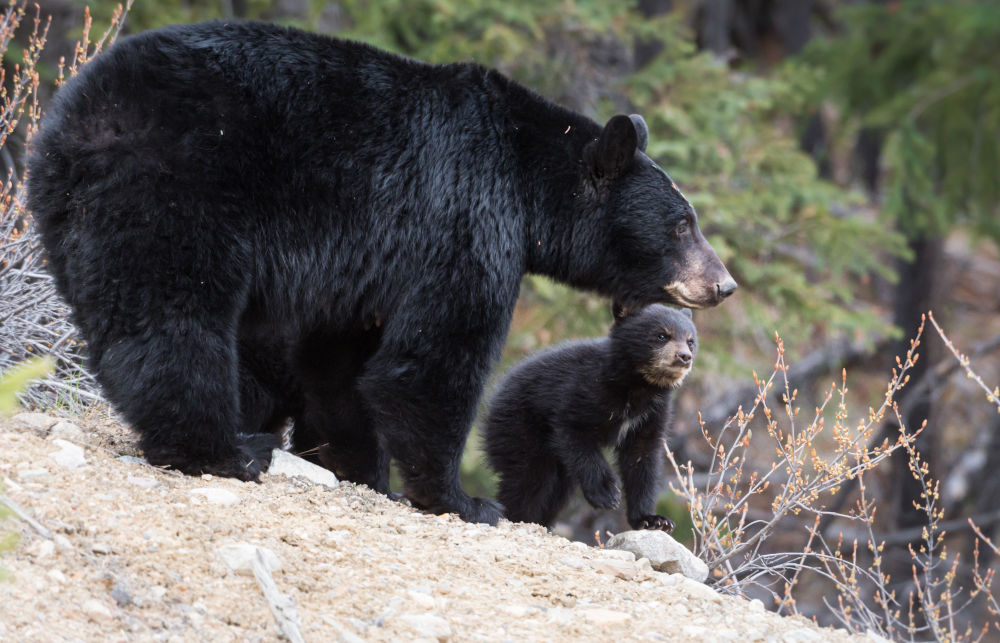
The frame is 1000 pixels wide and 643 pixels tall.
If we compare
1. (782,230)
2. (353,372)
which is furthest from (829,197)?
(353,372)

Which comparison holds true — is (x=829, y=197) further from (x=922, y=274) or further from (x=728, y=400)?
(x=922, y=274)

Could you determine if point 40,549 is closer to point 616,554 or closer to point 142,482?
point 142,482

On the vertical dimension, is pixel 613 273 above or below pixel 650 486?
above

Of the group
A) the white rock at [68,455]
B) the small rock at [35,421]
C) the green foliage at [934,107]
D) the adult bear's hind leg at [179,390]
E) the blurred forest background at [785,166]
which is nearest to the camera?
the white rock at [68,455]

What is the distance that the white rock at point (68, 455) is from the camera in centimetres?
411

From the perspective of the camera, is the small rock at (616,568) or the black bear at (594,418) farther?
the black bear at (594,418)

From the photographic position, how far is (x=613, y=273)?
5.65 meters

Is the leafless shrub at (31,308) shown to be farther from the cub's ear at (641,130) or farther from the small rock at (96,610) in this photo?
the cub's ear at (641,130)

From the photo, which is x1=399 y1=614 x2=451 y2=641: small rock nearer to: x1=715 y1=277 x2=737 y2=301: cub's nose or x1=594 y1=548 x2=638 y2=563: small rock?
x1=594 y1=548 x2=638 y2=563: small rock

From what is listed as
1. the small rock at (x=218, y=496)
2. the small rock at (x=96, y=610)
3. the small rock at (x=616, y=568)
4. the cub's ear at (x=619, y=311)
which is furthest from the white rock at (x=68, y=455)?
the cub's ear at (x=619, y=311)

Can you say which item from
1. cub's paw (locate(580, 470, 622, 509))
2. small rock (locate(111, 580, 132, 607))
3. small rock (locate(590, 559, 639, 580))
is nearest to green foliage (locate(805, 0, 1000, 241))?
cub's paw (locate(580, 470, 622, 509))

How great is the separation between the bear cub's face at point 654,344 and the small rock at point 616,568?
158 centimetres

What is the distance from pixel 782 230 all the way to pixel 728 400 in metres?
2.94

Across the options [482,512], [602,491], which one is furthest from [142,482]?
[602,491]
